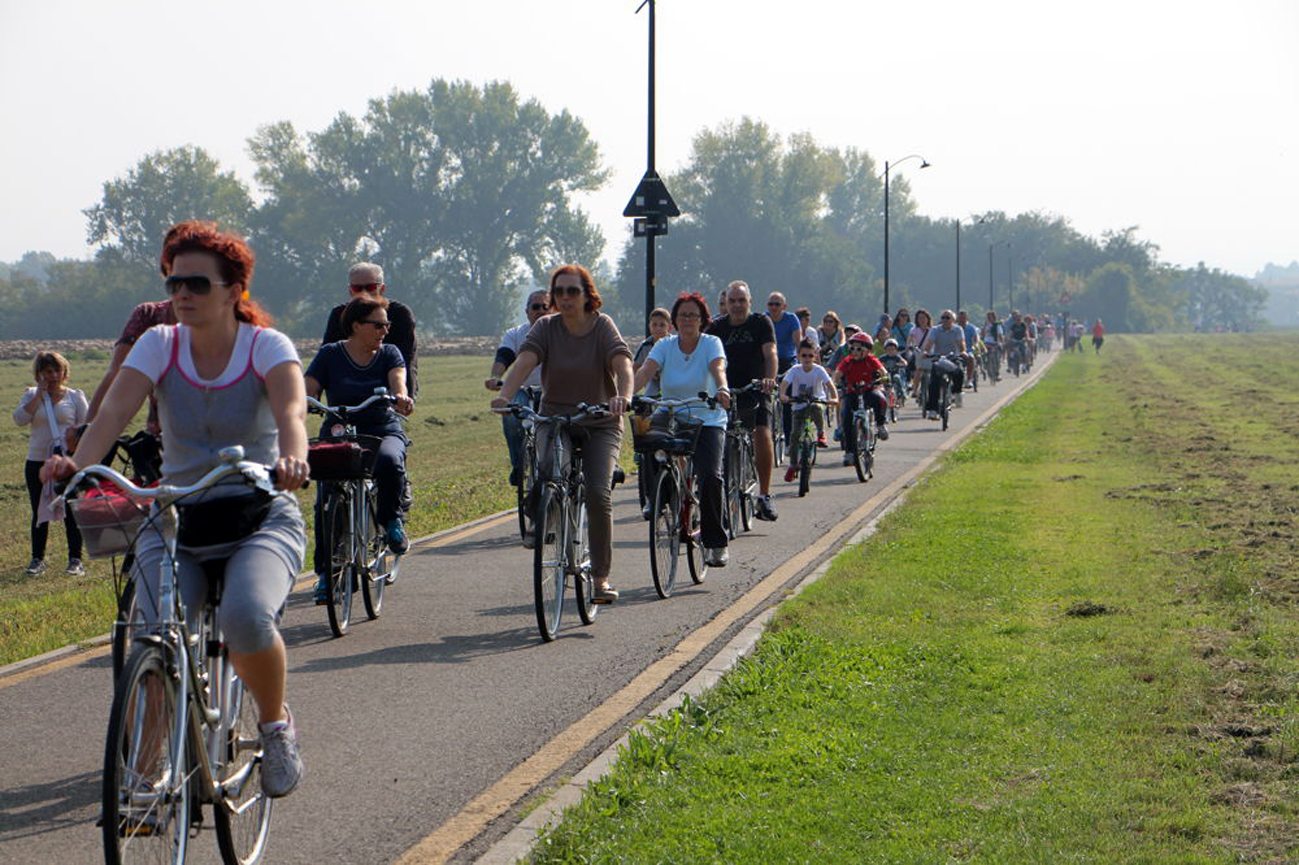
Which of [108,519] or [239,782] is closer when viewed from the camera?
[108,519]

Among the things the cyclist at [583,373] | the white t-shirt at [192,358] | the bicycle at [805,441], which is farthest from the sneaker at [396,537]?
the bicycle at [805,441]

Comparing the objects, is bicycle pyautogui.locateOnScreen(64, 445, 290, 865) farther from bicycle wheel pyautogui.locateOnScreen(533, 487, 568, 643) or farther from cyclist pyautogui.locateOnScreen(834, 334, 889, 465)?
cyclist pyautogui.locateOnScreen(834, 334, 889, 465)

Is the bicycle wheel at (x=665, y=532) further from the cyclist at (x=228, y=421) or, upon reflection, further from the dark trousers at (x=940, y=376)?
the dark trousers at (x=940, y=376)

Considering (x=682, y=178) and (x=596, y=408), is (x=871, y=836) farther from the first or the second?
(x=682, y=178)

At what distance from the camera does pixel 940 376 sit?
2539 cm

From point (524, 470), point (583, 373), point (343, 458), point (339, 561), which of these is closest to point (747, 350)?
point (524, 470)

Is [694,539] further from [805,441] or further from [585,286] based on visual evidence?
[805,441]

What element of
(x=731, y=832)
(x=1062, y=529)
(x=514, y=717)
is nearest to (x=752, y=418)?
(x=1062, y=529)

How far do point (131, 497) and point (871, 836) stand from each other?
97.0 inches

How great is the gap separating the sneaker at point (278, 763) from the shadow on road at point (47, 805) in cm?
114

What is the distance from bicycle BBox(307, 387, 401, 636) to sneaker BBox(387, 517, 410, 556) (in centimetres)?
4

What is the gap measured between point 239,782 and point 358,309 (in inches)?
180

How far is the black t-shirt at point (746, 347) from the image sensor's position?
12391mm

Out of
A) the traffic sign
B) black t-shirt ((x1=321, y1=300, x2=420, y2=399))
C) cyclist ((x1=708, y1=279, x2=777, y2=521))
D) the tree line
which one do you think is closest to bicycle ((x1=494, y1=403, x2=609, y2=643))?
black t-shirt ((x1=321, y1=300, x2=420, y2=399))
